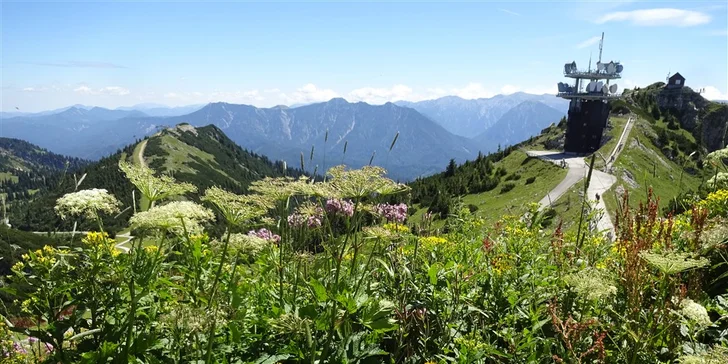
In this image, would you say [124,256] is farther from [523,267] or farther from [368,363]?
[523,267]

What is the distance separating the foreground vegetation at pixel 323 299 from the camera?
2707mm

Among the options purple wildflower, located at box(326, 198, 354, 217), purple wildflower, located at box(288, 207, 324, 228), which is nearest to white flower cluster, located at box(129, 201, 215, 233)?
purple wildflower, located at box(288, 207, 324, 228)

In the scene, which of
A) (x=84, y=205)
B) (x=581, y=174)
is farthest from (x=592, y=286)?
(x=581, y=174)

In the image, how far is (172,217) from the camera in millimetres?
2760

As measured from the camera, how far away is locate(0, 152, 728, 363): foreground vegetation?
271 cm

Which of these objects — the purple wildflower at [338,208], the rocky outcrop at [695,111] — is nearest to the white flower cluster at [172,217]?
the purple wildflower at [338,208]

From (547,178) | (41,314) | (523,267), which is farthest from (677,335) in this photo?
(547,178)

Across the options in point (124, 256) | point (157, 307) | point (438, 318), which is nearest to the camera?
point (124, 256)

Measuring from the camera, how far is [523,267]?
4.25 meters

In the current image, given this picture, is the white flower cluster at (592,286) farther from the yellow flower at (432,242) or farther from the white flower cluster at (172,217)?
the white flower cluster at (172,217)

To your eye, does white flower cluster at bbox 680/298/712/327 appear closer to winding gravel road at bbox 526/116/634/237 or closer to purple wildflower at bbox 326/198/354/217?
purple wildflower at bbox 326/198/354/217

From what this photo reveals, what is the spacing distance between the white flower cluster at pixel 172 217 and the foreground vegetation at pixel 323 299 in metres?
0.01

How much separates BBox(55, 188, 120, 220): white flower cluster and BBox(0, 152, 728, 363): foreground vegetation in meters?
0.01

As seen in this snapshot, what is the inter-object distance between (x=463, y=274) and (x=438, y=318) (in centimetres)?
70
